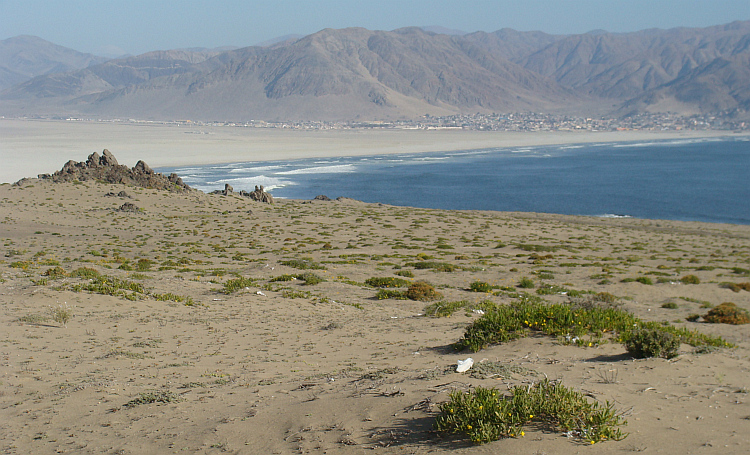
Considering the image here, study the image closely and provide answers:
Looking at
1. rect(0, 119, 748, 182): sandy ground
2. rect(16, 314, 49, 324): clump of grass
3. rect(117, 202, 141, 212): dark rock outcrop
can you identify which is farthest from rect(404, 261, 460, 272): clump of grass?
rect(0, 119, 748, 182): sandy ground

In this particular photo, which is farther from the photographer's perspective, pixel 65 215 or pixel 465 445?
pixel 65 215

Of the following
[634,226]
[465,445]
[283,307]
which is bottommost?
[634,226]

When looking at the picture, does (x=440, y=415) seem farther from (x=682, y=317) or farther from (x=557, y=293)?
(x=557, y=293)

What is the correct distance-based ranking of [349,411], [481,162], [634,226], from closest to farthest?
[349,411], [634,226], [481,162]

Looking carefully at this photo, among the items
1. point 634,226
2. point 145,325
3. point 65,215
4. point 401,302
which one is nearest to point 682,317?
point 401,302

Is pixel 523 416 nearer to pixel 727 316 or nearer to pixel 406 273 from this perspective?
pixel 727 316

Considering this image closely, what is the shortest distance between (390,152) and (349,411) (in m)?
144

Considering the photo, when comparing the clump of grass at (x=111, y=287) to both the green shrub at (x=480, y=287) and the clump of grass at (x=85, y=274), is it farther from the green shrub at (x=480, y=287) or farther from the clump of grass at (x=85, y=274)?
the green shrub at (x=480, y=287)

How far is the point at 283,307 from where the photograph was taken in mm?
16453

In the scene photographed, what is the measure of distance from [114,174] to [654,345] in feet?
195

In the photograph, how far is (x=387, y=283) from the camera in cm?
2102

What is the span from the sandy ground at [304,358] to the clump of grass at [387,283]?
24.6 inches

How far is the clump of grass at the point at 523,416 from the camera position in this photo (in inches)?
246

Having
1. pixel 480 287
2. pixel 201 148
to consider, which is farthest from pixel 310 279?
pixel 201 148
